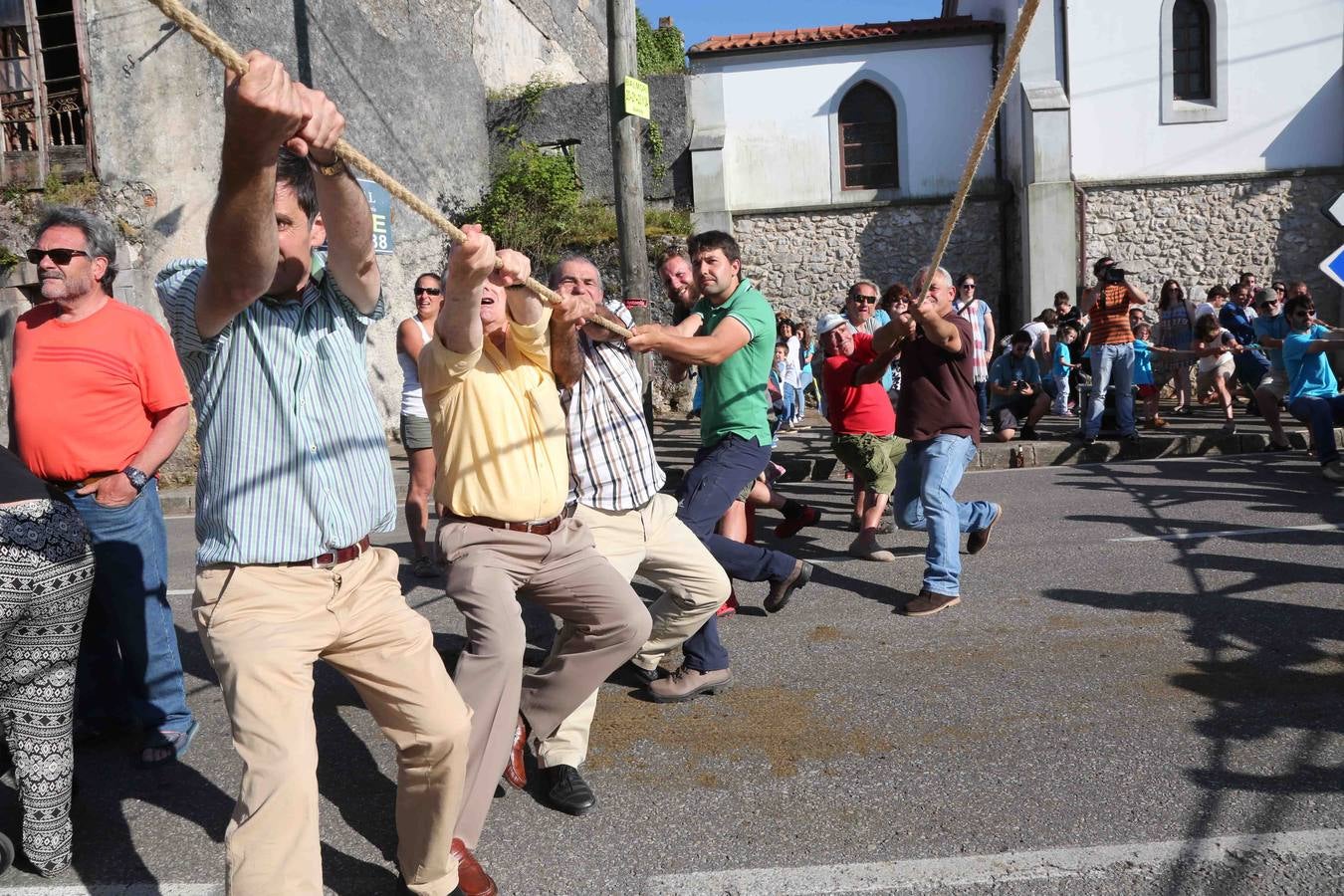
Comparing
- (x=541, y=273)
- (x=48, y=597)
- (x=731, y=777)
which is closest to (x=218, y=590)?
(x=48, y=597)

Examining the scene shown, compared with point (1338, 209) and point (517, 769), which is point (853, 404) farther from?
point (517, 769)

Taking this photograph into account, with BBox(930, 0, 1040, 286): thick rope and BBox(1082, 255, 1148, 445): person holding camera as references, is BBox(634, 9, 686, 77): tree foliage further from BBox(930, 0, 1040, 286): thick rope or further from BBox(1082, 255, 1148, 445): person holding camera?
BBox(930, 0, 1040, 286): thick rope

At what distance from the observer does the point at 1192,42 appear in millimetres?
18703

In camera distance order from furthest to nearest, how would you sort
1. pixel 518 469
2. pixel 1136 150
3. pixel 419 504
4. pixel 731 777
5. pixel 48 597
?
pixel 1136 150 → pixel 419 504 → pixel 731 777 → pixel 518 469 → pixel 48 597

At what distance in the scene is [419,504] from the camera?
680 centimetres

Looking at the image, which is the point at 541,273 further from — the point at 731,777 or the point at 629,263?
the point at 731,777

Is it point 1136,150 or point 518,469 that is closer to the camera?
point 518,469

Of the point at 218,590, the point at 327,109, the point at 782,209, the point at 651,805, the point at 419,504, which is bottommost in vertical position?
the point at 651,805

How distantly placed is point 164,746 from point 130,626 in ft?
1.53

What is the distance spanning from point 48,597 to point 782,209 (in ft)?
56.1

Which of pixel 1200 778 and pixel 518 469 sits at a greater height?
pixel 518 469

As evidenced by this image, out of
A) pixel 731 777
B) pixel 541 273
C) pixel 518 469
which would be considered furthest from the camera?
pixel 541 273

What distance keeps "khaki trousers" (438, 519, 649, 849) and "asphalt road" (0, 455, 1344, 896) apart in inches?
12.2

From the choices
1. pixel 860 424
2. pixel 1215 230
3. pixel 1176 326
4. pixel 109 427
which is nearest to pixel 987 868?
pixel 109 427
